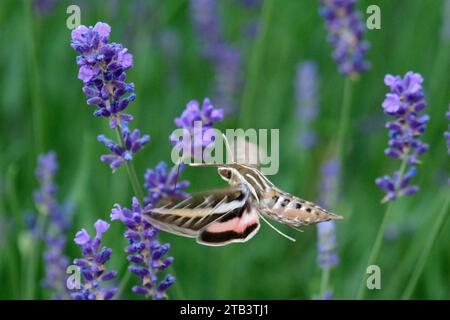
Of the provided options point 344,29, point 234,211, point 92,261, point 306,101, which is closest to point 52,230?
point 92,261

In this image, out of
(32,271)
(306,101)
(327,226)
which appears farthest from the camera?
(306,101)

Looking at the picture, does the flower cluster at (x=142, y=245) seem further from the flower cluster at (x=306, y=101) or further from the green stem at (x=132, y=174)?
the flower cluster at (x=306, y=101)

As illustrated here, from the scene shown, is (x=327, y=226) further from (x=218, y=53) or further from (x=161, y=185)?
(x=218, y=53)

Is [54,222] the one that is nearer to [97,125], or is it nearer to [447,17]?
[97,125]

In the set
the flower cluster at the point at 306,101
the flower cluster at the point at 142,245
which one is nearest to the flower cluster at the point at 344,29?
the flower cluster at the point at 306,101

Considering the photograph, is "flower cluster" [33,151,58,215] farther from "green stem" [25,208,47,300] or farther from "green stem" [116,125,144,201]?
"green stem" [116,125,144,201]

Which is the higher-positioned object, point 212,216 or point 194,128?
point 194,128

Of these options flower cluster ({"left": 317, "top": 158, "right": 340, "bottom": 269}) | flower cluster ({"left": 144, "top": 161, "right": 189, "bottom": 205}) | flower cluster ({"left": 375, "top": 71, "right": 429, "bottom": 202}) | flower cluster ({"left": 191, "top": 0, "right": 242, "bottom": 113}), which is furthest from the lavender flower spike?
flower cluster ({"left": 191, "top": 0, "right": 242, "bottom": 113})
